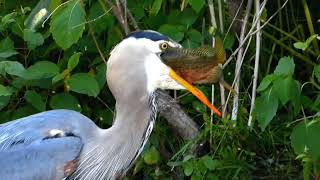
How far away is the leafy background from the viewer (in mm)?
3938

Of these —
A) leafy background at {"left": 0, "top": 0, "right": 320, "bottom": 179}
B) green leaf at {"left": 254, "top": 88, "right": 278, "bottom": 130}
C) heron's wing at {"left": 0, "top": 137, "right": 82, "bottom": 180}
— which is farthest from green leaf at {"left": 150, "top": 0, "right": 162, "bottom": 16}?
heron's wing at {"left": 0, "top": 137, "right": 82, "bottom": 180}

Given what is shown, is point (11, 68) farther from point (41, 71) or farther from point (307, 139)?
point (307, 139)

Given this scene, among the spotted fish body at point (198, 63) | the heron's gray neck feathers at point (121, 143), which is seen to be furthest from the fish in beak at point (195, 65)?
the heron's gray neck feathers at point (121, 143)

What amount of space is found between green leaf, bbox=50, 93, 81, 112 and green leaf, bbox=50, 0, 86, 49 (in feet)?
1.38

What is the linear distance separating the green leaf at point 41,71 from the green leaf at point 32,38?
0.11m

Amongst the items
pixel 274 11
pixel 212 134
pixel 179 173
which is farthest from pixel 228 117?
pixel 274 11

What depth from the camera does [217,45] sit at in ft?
11.9

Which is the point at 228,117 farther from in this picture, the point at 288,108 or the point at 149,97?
the point at 149,97

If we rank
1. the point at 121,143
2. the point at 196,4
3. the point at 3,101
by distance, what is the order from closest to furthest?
the point at 121,143 < the point at 196,4 < the point at 3,101

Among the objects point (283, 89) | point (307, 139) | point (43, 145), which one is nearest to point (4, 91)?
point (43, 145)

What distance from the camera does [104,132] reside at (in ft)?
11.0

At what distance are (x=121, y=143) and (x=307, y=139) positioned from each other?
2.49 feet

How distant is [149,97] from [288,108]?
3.76 feet

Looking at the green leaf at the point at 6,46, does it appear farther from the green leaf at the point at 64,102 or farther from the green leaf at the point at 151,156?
the green leaf at the point at 151,156
